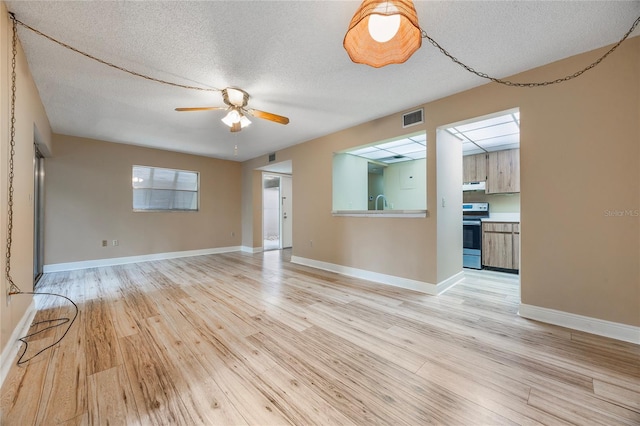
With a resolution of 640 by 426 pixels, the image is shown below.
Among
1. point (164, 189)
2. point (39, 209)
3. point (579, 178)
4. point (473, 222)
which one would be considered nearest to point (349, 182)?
point (473, 222)

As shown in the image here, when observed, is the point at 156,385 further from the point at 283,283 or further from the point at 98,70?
the point at 98,70

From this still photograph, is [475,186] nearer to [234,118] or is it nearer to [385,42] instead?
[385,42]

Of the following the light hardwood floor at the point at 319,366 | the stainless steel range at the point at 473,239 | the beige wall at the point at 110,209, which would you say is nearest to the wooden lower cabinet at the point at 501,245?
A: the stainless steel range at the point at 473,239

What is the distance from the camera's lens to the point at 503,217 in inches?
185

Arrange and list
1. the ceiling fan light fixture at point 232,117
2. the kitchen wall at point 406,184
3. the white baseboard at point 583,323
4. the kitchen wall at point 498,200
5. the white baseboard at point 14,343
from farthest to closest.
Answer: the kitchen wall at point 406,184 < the kitchen wall at point 498,200 < the ceiling fan light fixture at point 232,117 < the white baseboard at point 583,323 < the white baseboard at point 14,343

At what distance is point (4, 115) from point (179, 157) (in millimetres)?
4202

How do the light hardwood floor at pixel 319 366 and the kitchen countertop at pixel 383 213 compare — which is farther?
the kitchen countertop at pixel 383 213

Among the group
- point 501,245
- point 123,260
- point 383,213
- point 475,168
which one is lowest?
point 123,260

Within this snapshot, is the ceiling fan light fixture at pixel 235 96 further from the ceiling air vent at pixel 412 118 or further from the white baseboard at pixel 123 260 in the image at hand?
the white baseboard at pixel 123 260

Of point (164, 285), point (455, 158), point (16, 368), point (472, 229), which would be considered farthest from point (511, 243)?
point (16, 368)

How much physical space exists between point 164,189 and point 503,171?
22.6ft

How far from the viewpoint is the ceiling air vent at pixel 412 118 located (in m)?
3.19

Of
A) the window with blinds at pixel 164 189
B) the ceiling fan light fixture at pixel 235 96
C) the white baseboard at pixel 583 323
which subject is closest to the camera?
the white baseboard at pixel 583 323

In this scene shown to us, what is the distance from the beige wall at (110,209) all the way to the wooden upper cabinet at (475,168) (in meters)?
5.69
